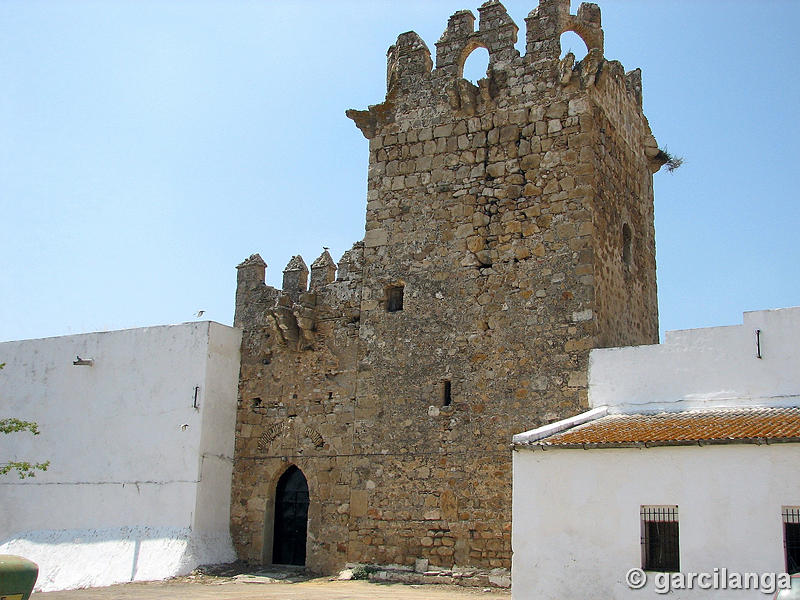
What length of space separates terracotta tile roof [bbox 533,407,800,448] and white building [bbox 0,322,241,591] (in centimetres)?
626

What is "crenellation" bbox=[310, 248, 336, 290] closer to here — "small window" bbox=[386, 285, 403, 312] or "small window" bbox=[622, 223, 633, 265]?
"small window" bbox=[386, 285, 403, 312]

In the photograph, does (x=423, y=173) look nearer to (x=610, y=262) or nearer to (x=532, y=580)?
(x=610, y=262)

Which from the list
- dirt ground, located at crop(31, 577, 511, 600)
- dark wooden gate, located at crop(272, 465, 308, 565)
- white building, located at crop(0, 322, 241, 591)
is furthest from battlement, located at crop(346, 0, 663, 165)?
dirt ground, located at crop(31, 577, 511, 600)

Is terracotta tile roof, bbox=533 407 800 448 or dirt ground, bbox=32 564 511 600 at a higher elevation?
terracotta tile roof, bbox=533 407 800 448

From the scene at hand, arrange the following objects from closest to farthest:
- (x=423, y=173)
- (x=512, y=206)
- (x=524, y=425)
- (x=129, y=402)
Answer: (x=524, y=425), (x=512, y=206), (x=423, y=173), (x=129, y=402)

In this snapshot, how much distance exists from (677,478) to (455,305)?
453cm

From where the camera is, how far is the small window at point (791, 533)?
924 cm

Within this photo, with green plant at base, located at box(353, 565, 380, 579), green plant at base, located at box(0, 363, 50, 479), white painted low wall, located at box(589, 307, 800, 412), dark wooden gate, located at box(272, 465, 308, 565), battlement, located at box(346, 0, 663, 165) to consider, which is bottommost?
green plant at base, located at box(353, 565, 380, 579)

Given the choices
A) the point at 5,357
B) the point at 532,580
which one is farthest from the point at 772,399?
the point at 5,357

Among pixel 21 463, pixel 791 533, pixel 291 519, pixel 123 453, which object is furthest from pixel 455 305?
pixel 21 463

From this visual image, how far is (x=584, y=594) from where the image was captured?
9.99 metres

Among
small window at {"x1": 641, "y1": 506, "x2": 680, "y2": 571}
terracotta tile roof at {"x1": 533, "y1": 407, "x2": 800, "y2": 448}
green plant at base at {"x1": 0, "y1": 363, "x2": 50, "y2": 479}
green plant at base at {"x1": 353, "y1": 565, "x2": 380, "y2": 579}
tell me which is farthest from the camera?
green plant at base at {"x1": 0, "y1": 363, "x2": 50, "y2": 479}

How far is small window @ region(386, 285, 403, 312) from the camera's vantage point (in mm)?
14055

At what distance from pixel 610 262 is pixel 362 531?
5.23 meters
